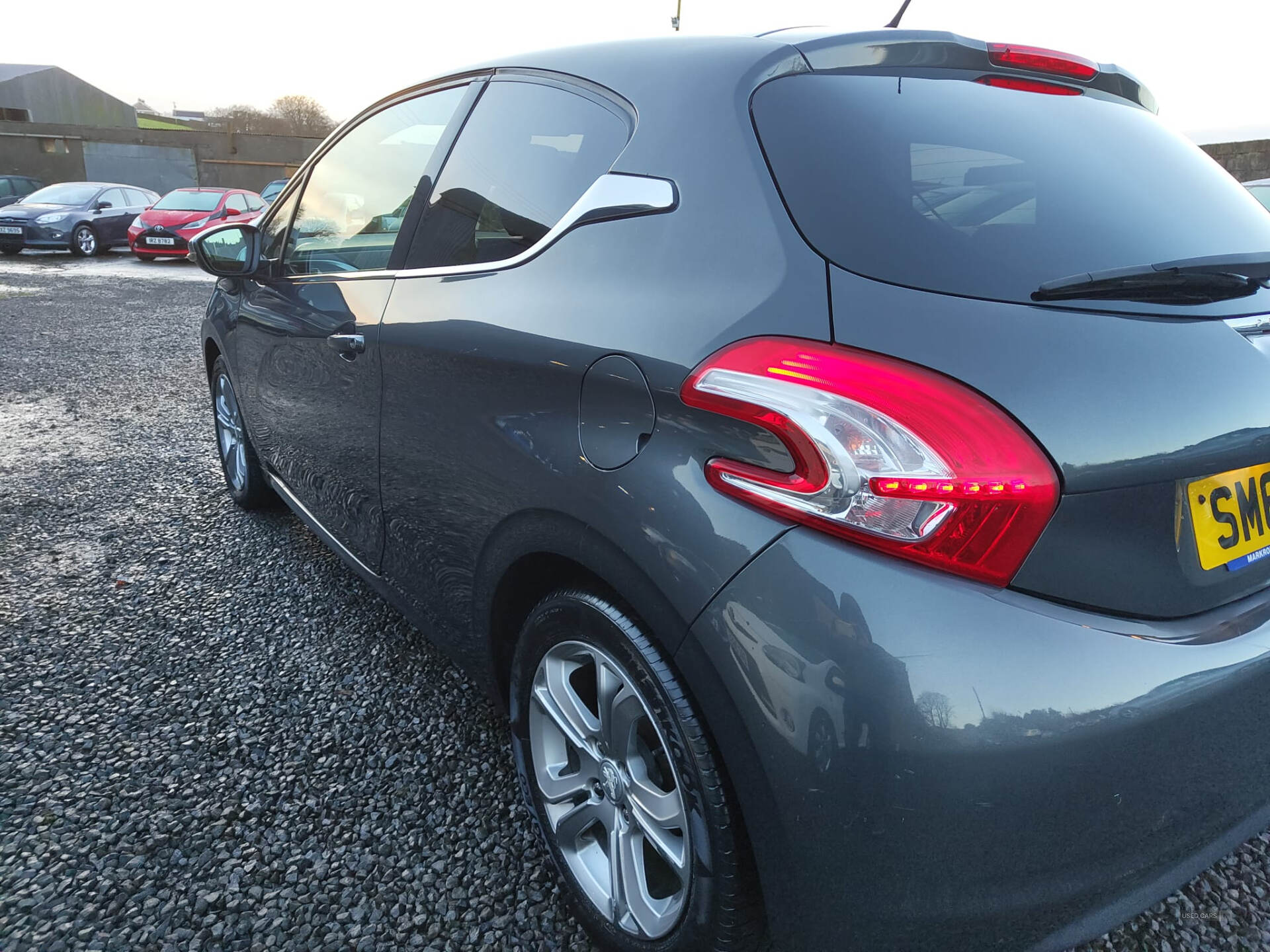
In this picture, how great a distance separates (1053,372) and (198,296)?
1239 cm

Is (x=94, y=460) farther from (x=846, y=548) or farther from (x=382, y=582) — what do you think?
(x=846, y=548)

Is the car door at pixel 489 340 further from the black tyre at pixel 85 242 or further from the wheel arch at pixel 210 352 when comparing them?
the black tyre at pixel 85 242

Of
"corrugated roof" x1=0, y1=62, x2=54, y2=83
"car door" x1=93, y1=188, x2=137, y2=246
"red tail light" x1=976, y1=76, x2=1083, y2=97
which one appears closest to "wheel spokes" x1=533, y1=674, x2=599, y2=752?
"red tail light" x1=976, y1=76, x2=1083, y2=97

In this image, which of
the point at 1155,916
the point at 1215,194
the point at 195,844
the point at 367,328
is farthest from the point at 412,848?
the point at 1215,194

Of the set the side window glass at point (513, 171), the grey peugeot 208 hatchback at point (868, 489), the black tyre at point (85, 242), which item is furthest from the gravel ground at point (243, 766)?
the black tyre at point (85, 242)

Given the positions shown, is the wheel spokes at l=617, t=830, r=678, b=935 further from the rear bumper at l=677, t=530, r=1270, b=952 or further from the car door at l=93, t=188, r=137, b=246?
the car door at l=93, t=188, r=137, b=246

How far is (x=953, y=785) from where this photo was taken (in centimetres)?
102

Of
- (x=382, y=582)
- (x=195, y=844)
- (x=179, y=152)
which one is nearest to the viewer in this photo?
(x=195, y=844)

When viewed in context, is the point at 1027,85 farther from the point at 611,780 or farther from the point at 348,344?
the point at 348,344

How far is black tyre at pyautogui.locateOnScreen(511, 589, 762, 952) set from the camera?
4.20 ft

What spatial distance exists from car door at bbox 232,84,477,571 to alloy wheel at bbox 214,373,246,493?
0.51m

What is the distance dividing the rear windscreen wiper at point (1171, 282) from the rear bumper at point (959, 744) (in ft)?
1.51

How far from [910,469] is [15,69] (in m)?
65.2

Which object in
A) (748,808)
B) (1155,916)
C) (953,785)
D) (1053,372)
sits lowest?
(1155,916)
